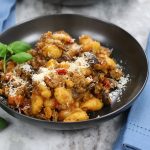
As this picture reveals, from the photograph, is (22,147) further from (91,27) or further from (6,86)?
(91,27)

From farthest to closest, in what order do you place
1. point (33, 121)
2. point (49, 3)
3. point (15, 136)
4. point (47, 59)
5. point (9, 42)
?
point (49, 3)
point (9, 42)
point (47, 59)
point (15, 136)
point (33, 121)

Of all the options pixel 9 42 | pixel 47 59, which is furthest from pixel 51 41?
pixel 9 42

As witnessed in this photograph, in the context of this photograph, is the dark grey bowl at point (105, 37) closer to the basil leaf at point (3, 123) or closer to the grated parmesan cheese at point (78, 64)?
the basil leaf at point (3, 123)

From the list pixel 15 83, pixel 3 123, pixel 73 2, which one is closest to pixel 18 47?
pixel 15 83

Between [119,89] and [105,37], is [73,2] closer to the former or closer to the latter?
[105,37]

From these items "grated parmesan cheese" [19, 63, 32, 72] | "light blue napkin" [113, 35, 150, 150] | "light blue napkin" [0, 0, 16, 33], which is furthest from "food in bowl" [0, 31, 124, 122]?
"light blue napkin" [0, 0, 16, 33]

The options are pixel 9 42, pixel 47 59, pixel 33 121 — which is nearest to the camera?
pixel 33 121
